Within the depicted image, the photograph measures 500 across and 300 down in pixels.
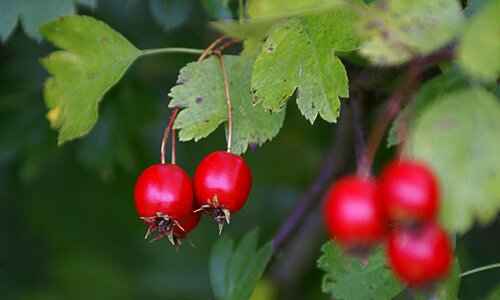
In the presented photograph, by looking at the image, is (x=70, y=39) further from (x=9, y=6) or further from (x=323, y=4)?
(x=323, y=4)

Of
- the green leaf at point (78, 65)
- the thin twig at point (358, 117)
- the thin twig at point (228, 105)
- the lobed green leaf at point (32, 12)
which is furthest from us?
the lobed green leaf at point (32, 12)

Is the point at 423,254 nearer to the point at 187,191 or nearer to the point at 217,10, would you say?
the point at 187,191

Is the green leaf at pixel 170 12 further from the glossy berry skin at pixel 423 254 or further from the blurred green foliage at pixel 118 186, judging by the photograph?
the glossy berry skin at pixel 423 254

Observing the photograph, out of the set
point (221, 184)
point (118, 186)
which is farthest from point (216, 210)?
point (118, 186)

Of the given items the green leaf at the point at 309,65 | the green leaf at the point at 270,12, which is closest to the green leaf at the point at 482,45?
the green leaf at the point at 270,12

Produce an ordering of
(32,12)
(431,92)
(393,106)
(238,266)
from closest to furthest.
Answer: (393,106)
(431,92)
(238,266)
(32,12)

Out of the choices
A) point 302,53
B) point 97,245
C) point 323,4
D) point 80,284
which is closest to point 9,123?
point 97,245

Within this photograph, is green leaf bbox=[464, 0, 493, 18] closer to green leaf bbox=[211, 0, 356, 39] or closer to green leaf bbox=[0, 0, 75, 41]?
green leaf bbox=[211, 0, 356, 39]
